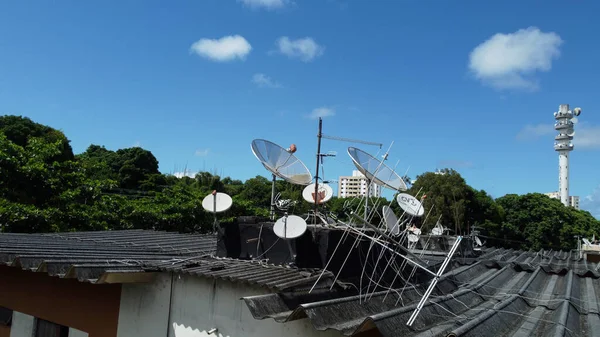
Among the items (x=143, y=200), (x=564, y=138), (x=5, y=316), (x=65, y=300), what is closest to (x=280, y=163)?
(x=65, y=300)

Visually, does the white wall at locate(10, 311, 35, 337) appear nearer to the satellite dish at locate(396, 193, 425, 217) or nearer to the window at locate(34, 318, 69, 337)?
the window at locate(34, 318, 69, 337)

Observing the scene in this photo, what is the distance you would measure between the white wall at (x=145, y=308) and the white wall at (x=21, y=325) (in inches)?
106

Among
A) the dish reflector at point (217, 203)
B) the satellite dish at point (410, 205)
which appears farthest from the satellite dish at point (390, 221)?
the dish reflector at point (217, 203)

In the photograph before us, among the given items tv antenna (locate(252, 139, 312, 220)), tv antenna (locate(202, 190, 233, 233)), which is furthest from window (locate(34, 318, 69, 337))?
tv antenna (locate(252, 139, 312, 220))

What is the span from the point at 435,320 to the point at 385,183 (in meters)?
2.80

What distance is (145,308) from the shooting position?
7477 mm

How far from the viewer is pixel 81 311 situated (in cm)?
828

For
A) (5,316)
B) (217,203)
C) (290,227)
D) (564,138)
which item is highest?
(564,138)

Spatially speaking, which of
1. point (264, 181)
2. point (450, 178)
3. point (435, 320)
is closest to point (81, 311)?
point (435, 320)

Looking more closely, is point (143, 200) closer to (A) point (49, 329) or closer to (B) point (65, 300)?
(A) point (49, 329)

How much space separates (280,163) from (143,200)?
17.8m

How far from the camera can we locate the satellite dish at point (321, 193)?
8.07 metres

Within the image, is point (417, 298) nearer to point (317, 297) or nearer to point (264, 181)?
point (317, 297)

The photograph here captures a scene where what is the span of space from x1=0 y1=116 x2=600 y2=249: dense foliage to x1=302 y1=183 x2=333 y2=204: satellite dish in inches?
17.5
